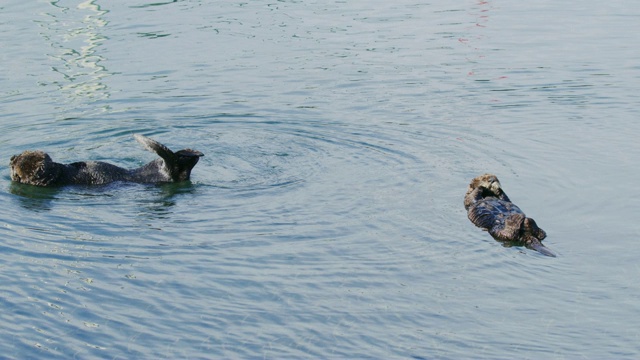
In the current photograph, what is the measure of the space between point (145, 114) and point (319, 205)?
370 centimetres

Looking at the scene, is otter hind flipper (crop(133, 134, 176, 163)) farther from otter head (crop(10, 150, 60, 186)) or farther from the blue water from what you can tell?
otter head (crop(10, 150, 60, 186))

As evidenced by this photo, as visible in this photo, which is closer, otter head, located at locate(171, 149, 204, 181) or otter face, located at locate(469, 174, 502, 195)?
otter face, located at locate(469, 174, 502, 195)

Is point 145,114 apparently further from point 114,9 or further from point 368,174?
point 114,9

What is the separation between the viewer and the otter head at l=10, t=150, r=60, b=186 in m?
8.03

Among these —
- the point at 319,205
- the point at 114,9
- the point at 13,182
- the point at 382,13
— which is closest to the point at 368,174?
the point at 319,205

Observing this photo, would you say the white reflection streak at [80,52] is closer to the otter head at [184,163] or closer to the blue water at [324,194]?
the blue water at [324,194]

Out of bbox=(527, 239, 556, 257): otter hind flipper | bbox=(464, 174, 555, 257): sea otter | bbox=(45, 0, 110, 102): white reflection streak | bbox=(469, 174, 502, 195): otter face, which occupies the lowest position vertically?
bbox=(527, 239, 556, 257): otter hind flipper

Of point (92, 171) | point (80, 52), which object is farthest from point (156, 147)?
point (80, 52)

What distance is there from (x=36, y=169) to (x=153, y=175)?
39.0 inches

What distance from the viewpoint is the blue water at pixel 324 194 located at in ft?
18.5

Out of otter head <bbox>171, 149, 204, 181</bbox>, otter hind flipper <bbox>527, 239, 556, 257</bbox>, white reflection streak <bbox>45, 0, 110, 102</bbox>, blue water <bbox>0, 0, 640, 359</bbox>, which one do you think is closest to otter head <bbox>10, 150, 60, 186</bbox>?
blue water <bbox>0, 0, 640, 359</bbox>

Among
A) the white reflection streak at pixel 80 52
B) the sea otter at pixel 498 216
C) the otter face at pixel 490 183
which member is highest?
the white reflection streak at pixel 80 52

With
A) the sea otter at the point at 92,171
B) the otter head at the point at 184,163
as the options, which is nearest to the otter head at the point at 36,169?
the sea otter at the point at 92,171

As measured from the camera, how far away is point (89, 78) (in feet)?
40.9
